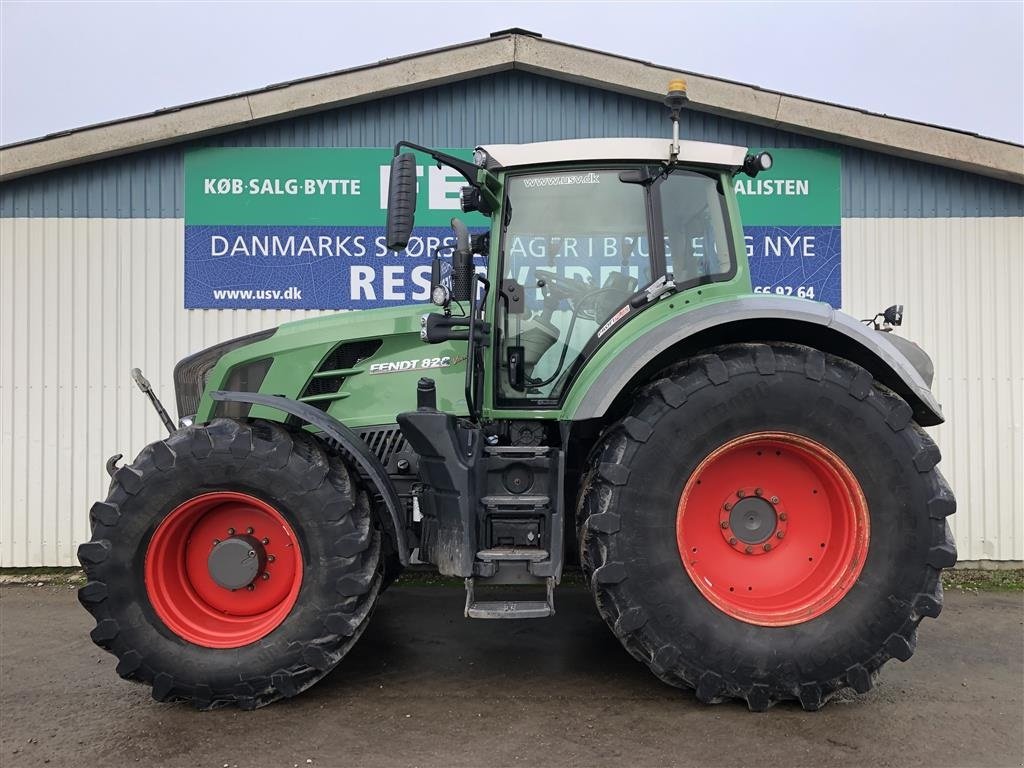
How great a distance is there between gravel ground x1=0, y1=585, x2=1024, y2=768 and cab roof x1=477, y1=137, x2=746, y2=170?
254 centimetres

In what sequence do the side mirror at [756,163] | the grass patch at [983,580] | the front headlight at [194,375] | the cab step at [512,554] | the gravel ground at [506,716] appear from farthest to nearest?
1. the grass patch at [983,580]
2. the front headlight at [194,375]
3. the side mirror at [756,163]
4. the cab step at [512,554]
5. the gravel ground at [506,716]

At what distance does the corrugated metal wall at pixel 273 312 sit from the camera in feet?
19.4

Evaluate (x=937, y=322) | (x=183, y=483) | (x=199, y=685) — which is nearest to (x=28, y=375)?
(x=183, y=483)

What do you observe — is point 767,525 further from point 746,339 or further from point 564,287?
point 564,287

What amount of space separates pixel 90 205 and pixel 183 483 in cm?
386

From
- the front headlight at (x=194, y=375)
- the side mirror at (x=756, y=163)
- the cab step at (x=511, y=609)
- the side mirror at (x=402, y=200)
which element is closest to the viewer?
the side mirror at (x=402, y=200)

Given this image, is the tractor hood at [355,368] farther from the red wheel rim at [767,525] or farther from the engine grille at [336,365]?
the red wheel rim at [767,525]

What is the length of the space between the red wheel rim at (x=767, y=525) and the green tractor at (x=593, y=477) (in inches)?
0.4

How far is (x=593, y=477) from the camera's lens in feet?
10.6

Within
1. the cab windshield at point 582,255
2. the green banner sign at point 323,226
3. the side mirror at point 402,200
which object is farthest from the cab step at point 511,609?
the green banner sign at point 323,226

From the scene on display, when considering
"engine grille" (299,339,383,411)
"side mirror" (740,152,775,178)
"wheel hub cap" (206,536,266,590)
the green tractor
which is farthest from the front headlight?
"side mirror" (740,152,775,178)

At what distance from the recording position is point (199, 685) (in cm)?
322

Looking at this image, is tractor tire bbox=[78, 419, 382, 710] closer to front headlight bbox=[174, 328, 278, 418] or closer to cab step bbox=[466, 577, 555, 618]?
cab step bbox=[466, 577, 555, 618]

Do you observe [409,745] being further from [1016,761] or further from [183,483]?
[1016,761]
